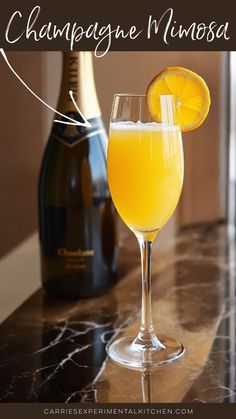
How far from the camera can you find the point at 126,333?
102cm

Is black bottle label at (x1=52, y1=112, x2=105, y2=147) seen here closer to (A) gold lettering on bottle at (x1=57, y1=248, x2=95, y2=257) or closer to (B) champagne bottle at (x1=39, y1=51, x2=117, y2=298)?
(B) champagne bottle at (x1=39, y1=51, x2=117, y2=298)

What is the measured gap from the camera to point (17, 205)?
1414mm

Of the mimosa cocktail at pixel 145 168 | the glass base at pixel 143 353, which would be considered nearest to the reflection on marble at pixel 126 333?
the glass base at pixel 143 353

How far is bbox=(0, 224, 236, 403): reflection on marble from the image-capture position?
831 mm

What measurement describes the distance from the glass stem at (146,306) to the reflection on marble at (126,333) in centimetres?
5

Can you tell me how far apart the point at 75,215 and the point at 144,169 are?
285 mm

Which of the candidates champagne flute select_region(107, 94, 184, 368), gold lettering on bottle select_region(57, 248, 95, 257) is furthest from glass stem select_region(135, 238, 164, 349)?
gold lettering on bottle select_region(57, 248, 95, 257)

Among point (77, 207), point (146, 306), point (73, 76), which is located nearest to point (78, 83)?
point (73, 76)

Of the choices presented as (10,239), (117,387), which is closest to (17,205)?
(10,239)

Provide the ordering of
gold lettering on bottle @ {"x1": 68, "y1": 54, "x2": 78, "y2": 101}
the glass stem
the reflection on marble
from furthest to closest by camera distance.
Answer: gold lettering on bottle @ {"x1": 68, "y1": 54, "x2": 78, "y2": 101} < the glass stem < the reflection on marble

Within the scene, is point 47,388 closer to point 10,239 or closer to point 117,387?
point 117,387

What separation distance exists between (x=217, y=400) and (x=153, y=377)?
0.10m

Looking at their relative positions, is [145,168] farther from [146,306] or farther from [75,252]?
[75,252]

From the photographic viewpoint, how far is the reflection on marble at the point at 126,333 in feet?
2.73
